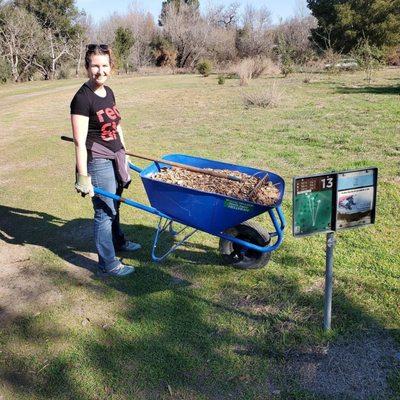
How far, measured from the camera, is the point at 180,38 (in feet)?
131

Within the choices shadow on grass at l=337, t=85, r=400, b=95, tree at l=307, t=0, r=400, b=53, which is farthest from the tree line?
shadow on grass at l=337, t=85, r=400, b=95

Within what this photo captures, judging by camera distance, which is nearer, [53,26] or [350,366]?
[350,366]

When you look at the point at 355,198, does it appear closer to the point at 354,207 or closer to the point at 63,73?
the point at 354,207

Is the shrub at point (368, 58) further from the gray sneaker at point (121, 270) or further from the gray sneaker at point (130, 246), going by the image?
the gray sneaker at point (121, 270)

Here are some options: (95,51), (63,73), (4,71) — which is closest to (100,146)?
(95,51)

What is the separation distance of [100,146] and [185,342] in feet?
5.03

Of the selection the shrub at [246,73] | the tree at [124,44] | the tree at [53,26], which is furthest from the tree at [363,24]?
the tree at [53,26]

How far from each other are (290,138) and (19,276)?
5629 millimetres

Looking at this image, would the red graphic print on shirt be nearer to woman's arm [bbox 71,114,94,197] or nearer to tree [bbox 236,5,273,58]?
woman's arm [bbox 71,114,94,197]

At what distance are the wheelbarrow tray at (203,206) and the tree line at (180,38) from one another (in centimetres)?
1850

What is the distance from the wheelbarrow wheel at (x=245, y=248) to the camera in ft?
10.6

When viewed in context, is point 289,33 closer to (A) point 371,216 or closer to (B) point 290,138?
(B) point 290,138

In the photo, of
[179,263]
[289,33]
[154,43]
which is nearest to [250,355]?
[179,263]

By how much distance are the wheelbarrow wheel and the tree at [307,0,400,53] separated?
2708 centimetres
